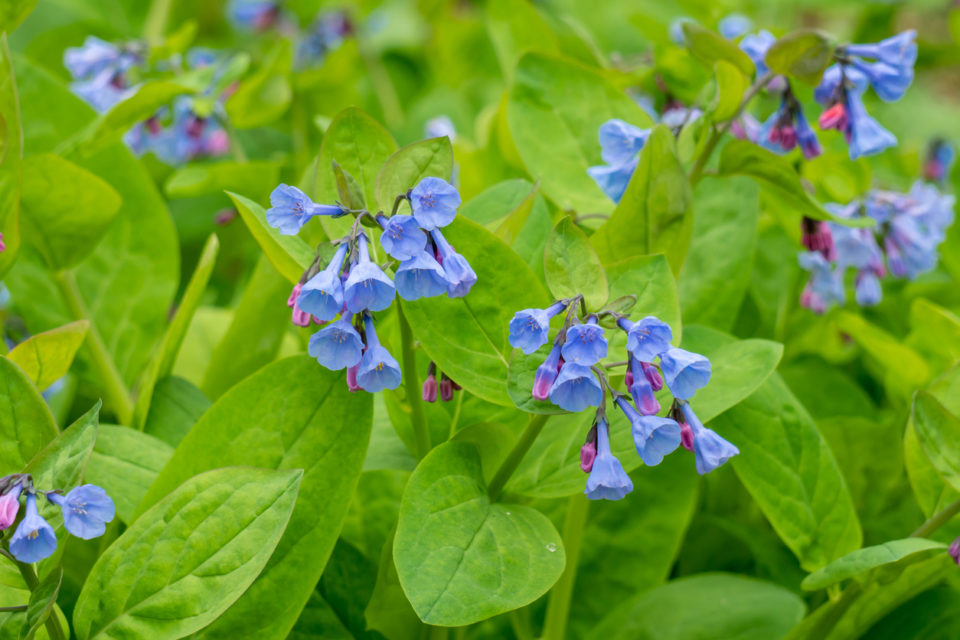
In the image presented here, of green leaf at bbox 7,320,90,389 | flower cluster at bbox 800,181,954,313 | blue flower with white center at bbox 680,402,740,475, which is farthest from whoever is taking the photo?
flower cluster at bbox 800,181,954,313

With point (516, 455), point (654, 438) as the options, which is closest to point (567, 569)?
point (516, 455)

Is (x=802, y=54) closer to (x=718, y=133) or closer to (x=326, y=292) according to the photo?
(x=718, y=133)

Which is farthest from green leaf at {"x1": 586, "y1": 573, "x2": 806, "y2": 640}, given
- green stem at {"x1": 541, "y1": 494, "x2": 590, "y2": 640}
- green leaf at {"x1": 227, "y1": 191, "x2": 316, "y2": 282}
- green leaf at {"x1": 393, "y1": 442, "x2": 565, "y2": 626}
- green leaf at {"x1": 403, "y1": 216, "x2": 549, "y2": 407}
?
green leaf at {"x1": 227, "y1": 191, "x2": 316, "y2": 282}

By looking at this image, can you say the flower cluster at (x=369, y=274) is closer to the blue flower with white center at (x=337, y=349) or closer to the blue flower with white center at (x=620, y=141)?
the blue flower with white center at (x=337, y=349)

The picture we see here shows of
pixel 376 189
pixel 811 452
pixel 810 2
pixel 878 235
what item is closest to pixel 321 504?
pixel 376 189

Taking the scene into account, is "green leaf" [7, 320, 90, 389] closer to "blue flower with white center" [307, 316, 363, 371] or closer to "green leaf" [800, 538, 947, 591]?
"blue flower with white center" [307, 316, 363, 371]

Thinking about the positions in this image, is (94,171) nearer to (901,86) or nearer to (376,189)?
(376,189)

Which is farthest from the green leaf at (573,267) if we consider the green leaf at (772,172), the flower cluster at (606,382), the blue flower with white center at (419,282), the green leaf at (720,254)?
the green leaf at (720,254)
